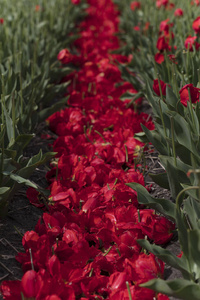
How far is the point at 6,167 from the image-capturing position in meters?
1.74

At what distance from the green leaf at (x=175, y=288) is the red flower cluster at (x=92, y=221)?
0.11 m

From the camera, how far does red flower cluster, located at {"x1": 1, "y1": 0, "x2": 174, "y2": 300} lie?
1474 mm

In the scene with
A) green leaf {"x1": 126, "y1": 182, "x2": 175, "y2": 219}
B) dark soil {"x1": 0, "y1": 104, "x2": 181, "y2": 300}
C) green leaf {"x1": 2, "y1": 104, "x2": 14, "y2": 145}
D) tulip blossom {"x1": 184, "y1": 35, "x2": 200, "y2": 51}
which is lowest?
dark soil {"x1": 0, "y1": 104, "x2": 181, "y2": 300}

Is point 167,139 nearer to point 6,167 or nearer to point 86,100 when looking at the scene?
point 6,167

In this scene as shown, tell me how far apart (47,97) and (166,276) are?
1.62m

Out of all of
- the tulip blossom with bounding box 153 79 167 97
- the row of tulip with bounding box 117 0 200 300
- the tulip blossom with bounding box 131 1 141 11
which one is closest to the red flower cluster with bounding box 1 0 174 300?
the row of tulip with bounding box 117 0 200 300

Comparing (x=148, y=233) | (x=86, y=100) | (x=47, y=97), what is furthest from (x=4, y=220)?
(x=86, y=100)

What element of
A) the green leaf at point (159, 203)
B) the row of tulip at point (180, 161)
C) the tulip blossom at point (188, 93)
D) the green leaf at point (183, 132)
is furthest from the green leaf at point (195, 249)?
the tulip blossom at point (188, 93)

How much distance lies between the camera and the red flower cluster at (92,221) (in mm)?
1474

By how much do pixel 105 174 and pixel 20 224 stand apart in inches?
19.7

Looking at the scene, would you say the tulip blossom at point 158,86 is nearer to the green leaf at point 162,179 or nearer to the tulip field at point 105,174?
the tulip field at point 105,174

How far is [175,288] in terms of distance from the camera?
129 cm

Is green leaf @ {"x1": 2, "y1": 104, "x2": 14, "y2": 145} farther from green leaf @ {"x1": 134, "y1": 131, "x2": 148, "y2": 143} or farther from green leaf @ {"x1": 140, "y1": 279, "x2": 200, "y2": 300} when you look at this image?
green leaf @ {"x1": 140, "y1": 279, "x2": 200, "y2": 300}

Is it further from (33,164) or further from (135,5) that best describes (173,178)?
(135,5)
